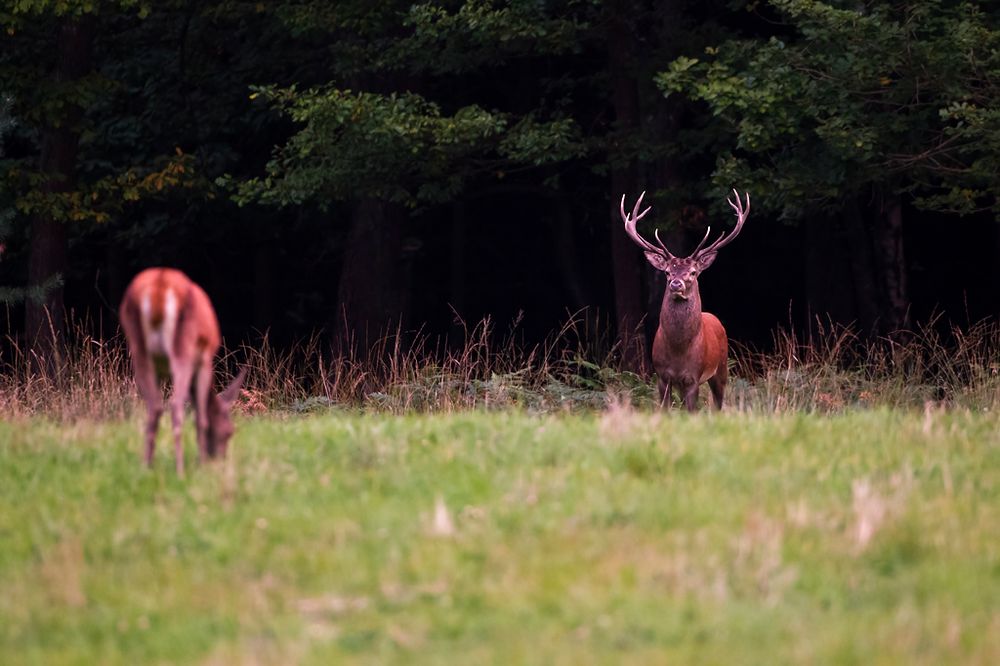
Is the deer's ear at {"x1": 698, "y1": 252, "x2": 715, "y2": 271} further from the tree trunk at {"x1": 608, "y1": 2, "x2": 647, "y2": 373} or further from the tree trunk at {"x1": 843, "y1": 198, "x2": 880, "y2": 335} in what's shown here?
the tree trunk at {"x1": 843, "y1": 198, "x2": 880, "y2": 335}

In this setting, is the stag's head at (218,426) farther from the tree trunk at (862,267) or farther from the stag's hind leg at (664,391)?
the tree trunk at (862,267)

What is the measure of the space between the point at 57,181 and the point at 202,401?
11.9m

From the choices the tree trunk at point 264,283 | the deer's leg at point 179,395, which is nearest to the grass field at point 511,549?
the deer's leg at point 179,395

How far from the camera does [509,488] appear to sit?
7004 millimetres

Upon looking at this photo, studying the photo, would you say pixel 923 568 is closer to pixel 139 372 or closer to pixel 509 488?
pixel 509 488

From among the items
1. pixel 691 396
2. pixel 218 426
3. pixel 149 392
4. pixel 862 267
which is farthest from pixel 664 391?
pixel 862 267

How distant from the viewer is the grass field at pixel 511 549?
16.9 ft

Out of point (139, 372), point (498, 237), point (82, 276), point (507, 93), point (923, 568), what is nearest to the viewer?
point (923, 568)

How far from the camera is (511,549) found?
6074 millimetres

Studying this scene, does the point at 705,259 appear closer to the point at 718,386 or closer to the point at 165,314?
the point at 718,386

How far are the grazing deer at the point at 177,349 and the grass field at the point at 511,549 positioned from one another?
0.20 meters

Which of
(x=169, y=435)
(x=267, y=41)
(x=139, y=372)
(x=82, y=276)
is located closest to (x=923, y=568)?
(x=139, y=372)

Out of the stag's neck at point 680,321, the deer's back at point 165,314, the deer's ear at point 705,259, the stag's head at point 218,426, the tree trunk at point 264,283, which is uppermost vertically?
the deer's back at point 165,314

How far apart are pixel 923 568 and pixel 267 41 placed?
17.6 metres
